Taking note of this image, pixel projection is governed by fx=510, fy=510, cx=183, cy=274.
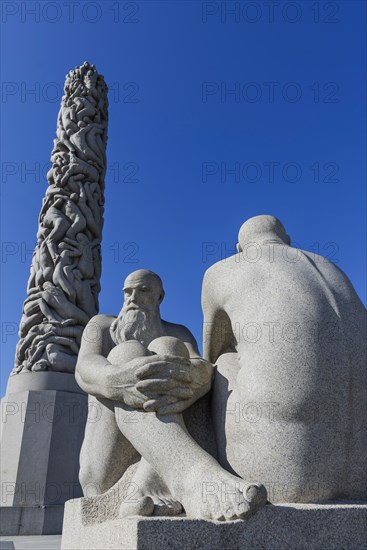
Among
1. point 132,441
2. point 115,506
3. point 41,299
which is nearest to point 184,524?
point 132,441

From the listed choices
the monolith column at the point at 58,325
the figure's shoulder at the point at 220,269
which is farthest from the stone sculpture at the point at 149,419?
the monolith column at the point at 58,325

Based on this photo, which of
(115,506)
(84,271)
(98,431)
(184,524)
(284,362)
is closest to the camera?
(184,524)

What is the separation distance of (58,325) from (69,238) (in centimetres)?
191

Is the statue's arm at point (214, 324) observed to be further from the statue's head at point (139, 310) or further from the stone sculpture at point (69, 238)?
the stone sculpture at point (69, 238)

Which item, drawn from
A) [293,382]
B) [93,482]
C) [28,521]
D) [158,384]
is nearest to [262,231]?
[293,382]

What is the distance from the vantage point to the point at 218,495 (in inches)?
84.7

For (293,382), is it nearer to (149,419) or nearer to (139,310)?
(149,419)

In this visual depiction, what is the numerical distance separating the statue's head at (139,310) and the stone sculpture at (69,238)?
639cm

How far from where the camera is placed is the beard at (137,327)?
3213mm

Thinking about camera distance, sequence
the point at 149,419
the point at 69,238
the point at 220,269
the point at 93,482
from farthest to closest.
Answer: the point at 69,238 → the point at 220,269 → the point at 93,482 → the point at 149,419

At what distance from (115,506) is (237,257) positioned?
61.8 inches

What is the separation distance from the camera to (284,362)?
8.24 feet

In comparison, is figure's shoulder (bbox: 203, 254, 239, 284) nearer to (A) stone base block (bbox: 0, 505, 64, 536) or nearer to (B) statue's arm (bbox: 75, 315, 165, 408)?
(B) statue's arm (bbox: 75, 315, 165, 408)

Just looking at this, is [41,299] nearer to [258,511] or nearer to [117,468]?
[117,468]
